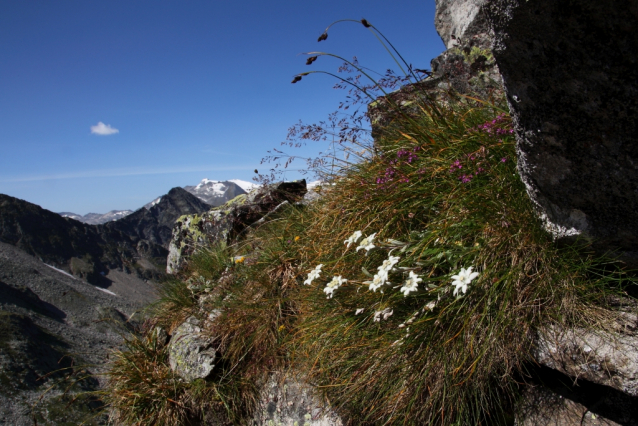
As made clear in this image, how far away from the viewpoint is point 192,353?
159 inches

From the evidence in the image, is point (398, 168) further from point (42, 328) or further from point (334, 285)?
point (42, 328)

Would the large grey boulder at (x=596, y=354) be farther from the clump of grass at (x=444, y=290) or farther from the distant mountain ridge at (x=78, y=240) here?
the distant mountain ridge at (x=78, y=240)

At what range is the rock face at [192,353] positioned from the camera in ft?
12.8

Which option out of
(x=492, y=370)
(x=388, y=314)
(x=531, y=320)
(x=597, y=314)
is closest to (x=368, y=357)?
(x=388, y=314)

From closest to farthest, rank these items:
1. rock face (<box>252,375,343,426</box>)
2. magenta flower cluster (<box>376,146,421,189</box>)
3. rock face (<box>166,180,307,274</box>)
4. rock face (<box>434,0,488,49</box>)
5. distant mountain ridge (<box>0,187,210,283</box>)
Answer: rock face (<box>252,375,343,426</box>)
magenta flower cluster (<box>376,146,421,189</box>)
rock face (<box>434,0,488,49</box>)
rock face (<box>166,180,307,274</box>)
distant mountain ridge (<box>0,187,210,283</box>)

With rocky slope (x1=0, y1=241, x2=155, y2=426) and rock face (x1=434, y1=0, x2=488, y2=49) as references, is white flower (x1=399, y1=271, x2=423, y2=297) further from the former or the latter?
rocky slope (x1=0, y1=241, x2=155, y2=426)

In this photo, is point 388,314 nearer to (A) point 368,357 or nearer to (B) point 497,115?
(A) point 368,357

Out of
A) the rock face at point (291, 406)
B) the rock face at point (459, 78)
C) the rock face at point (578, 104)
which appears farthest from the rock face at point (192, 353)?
the rock face at point (578, 104)

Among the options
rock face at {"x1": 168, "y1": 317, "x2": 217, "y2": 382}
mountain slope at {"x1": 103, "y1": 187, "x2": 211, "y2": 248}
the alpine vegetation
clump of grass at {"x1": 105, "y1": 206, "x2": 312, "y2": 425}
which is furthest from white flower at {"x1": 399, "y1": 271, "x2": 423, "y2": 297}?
mountain slope at {"x1": 103, "y1": 187, "x2": 211, "y2": 248}

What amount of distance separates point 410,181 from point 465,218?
61 centimetres

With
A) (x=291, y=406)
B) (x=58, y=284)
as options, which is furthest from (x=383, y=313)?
(x=58, y=284)

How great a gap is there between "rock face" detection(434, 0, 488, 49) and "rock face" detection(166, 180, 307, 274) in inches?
123

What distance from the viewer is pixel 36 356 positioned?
39406 mm

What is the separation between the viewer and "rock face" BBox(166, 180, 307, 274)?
619 cm
